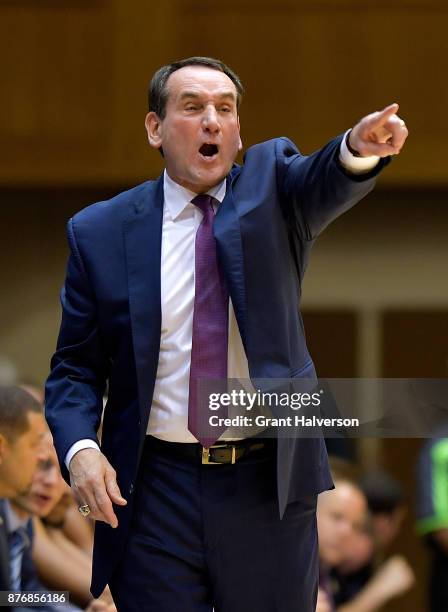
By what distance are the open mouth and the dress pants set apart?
0.59 meters

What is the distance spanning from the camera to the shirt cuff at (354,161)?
2217 mm

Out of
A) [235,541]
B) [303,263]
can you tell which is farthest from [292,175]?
[235,541]

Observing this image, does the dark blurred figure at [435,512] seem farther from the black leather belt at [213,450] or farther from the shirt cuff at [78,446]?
the shirt cuff at [78,446]

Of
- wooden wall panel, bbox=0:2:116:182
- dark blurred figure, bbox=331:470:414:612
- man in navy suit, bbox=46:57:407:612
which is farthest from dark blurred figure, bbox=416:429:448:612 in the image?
wooden wall panel, bbox=0:2:116:182

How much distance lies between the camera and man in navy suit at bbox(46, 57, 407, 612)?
94.3 inches

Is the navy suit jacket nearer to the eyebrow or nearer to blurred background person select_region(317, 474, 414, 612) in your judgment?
the eyebrow

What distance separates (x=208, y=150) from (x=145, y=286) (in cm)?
31

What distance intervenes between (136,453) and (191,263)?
387 millimetres

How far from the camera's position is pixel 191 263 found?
246 centimetres

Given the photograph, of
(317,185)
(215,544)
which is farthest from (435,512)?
(317,185)

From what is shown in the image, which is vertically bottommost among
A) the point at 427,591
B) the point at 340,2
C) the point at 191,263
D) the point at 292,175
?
the point at 427,591

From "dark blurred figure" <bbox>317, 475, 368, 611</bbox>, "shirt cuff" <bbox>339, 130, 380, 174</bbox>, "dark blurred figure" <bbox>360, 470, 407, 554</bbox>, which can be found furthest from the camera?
"dark blurred figure" <bbox>360, 470, 407, 554</bbox>

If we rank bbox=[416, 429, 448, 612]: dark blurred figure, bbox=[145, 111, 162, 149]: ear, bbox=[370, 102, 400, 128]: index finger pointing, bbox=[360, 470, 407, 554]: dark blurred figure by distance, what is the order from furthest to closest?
bbox=[360, 470, 407, 554]: dark blurred figure → bbox=[416, 429, 448, 612]: dark blurred figure → bbox=[145, 111, 162, 149]: ear → bbox=[370, 102, 400, 128]: index finger pointing

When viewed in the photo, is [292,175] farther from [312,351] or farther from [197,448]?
[312,351]
